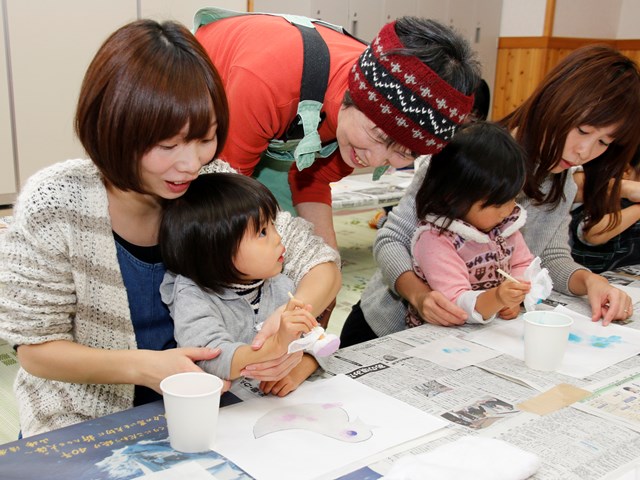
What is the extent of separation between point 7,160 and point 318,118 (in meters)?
2.76

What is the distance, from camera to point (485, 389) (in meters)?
1.10

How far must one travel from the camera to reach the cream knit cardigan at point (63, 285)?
0.98 meters

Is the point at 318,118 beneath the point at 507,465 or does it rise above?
above

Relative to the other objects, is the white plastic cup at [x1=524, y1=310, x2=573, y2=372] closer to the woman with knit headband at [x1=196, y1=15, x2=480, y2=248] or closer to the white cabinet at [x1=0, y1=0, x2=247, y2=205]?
the woman with knit headband at [x1=196, y1=15, x2=480, y2=248]

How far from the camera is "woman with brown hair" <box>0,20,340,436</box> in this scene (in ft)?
3.01

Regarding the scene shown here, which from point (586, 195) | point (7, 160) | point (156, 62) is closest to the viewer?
point (156, 62)

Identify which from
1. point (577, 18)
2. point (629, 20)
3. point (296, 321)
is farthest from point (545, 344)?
point (629, 20)

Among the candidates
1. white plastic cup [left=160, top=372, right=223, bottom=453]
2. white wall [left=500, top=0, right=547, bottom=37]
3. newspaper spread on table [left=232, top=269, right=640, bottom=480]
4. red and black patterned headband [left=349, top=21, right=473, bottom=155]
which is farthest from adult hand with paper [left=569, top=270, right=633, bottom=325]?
white wall [left=500, top=0, right=547, bottom=37]

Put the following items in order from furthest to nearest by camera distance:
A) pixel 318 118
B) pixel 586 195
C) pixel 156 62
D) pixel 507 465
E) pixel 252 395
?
pixel 586 195 < pixel 318 118 < pixel 252 395 < pixel 156 62 < pixel 507 465

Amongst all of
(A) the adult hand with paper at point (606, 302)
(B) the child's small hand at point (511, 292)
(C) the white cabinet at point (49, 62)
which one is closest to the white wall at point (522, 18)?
(C) the white cabinet at point (49, 62)

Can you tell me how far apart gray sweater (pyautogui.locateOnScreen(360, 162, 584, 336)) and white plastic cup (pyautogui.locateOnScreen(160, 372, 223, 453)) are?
848 mm

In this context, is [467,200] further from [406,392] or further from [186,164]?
[186,164]

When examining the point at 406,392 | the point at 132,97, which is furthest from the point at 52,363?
the point at 406,392

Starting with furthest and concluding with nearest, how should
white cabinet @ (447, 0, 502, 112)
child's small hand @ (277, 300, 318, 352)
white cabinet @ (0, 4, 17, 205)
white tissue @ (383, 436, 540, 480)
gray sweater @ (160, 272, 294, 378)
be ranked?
white cabinet @ (447, 0, 502, 112)
white cabinet @ (0, 4, 17, 205)
gray sweater @ (160, 272, 294, 378)
child's small hand @ (277, 300, 318, 352)
white tissue @ (383, 436, 540, 480)
